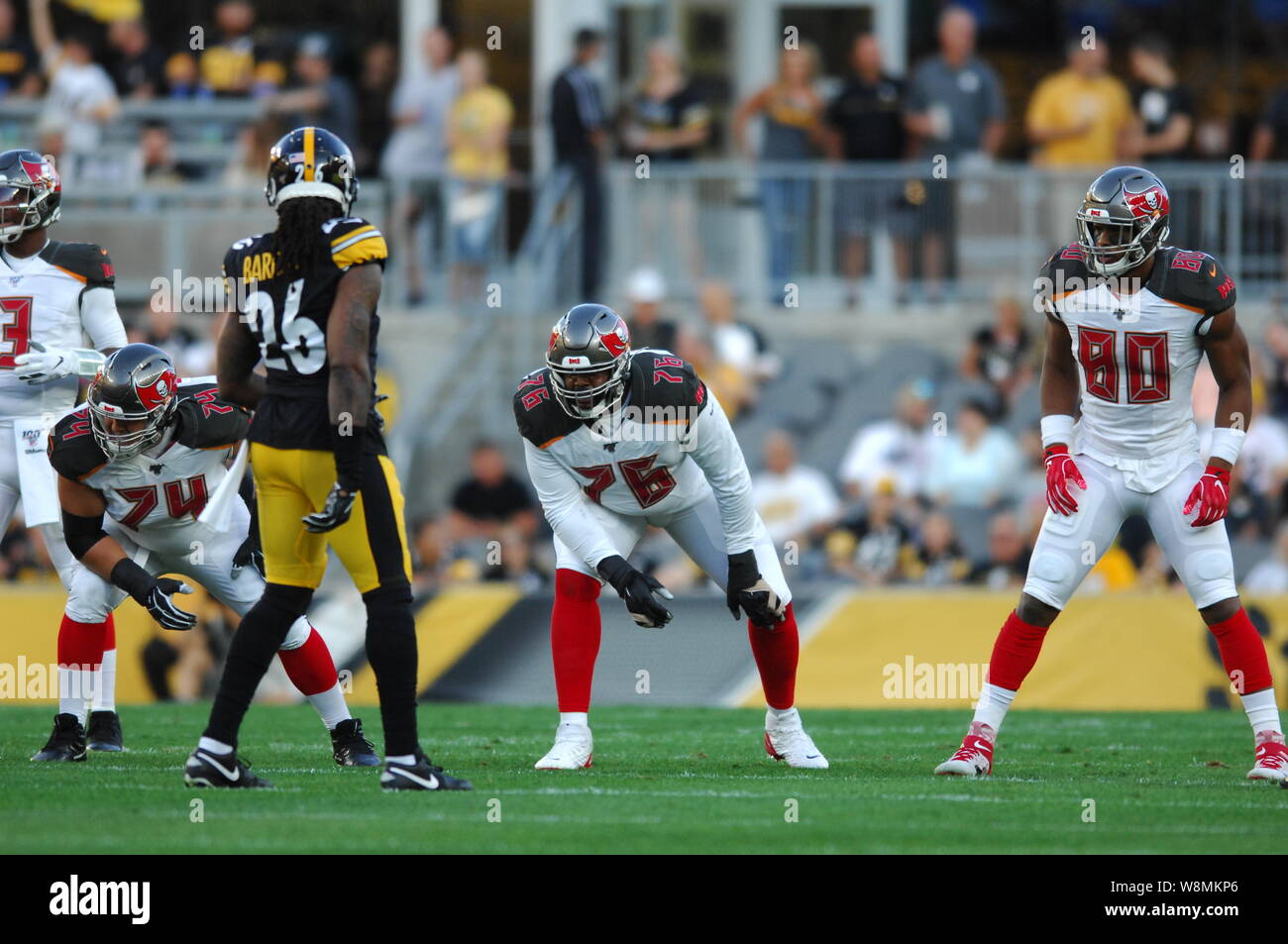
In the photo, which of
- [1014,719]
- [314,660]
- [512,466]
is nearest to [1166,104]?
[512,466]

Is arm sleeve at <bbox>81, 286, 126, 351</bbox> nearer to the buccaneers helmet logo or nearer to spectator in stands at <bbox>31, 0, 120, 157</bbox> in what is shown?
the buccaneers helmet logo

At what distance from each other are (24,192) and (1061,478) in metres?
4.30

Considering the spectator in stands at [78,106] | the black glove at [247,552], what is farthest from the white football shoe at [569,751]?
the spectator in stands at [78,106]

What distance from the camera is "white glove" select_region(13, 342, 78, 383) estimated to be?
8328 mm

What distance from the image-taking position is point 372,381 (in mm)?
6680

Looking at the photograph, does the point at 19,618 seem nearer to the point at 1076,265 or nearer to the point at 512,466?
the point at 512,466

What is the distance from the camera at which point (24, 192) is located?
828 centimetres

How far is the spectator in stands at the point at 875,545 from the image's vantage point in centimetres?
1326

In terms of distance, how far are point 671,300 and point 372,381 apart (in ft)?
29.4

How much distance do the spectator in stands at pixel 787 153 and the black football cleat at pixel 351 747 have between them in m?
8.16

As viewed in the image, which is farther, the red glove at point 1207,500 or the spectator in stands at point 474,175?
the spectator in stands at point 474,175

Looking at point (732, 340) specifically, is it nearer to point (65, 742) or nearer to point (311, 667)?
point (311, 667)

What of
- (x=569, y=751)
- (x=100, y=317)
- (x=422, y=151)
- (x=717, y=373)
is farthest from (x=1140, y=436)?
(x=422, y=151)

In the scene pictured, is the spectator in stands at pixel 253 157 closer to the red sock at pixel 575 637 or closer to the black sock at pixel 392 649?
the red sock at pixel 575 637
